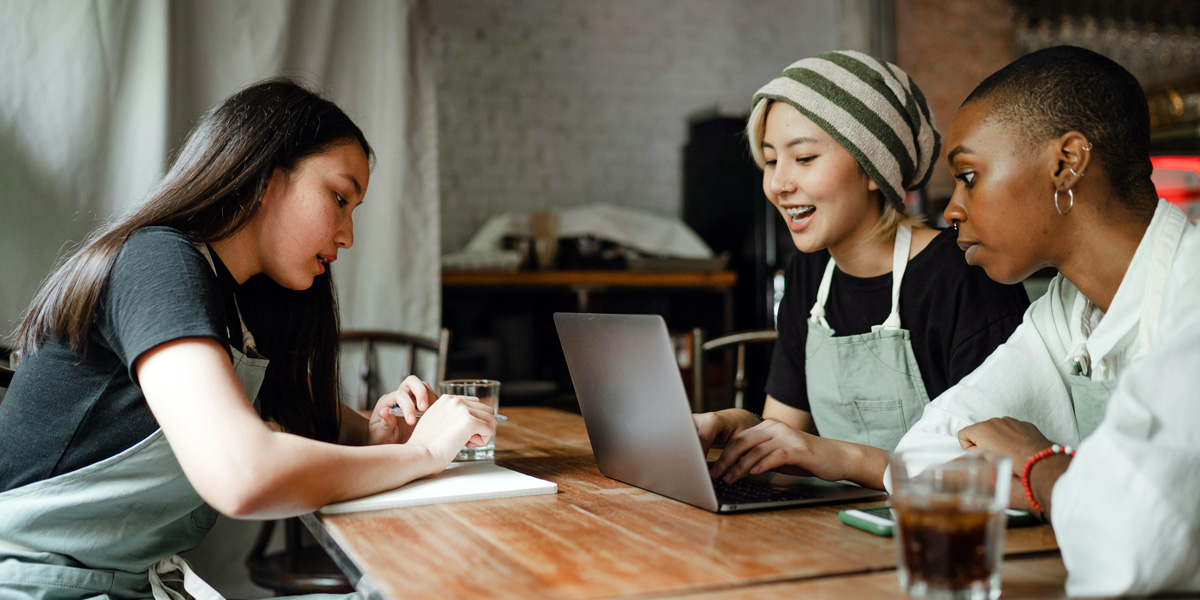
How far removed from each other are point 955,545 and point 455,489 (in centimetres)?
61

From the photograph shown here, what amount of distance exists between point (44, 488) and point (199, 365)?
34 cm

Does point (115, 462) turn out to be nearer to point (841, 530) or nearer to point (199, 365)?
point (199, 365)

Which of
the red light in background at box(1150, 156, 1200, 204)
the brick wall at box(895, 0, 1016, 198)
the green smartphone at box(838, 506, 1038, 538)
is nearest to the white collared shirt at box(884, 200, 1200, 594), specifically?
the green smartphone at box(838, 506, 1038, 538)

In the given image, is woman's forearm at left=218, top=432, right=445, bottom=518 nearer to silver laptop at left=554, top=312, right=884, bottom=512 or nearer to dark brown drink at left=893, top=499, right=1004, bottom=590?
silver laptop at left=554, top=312, right=884, bottom=512

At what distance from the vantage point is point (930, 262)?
5.02 ft

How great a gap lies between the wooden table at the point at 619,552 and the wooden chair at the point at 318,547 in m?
1.06

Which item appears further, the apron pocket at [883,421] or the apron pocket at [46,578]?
the apron pocket at [883,421]

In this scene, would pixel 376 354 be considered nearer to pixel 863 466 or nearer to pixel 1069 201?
pixel 863 466

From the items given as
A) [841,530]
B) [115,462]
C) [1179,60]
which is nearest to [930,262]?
[841,530]

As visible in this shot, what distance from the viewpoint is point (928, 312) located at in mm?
1493

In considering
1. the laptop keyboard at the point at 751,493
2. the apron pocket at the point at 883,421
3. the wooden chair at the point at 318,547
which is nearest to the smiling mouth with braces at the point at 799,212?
the apron pocket at the point at 883,421

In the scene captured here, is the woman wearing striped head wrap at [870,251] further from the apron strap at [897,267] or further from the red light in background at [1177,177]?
the red light in background at [1177,177]

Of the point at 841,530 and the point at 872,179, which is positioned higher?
the point at 872,179

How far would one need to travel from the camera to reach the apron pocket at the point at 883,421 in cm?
154
